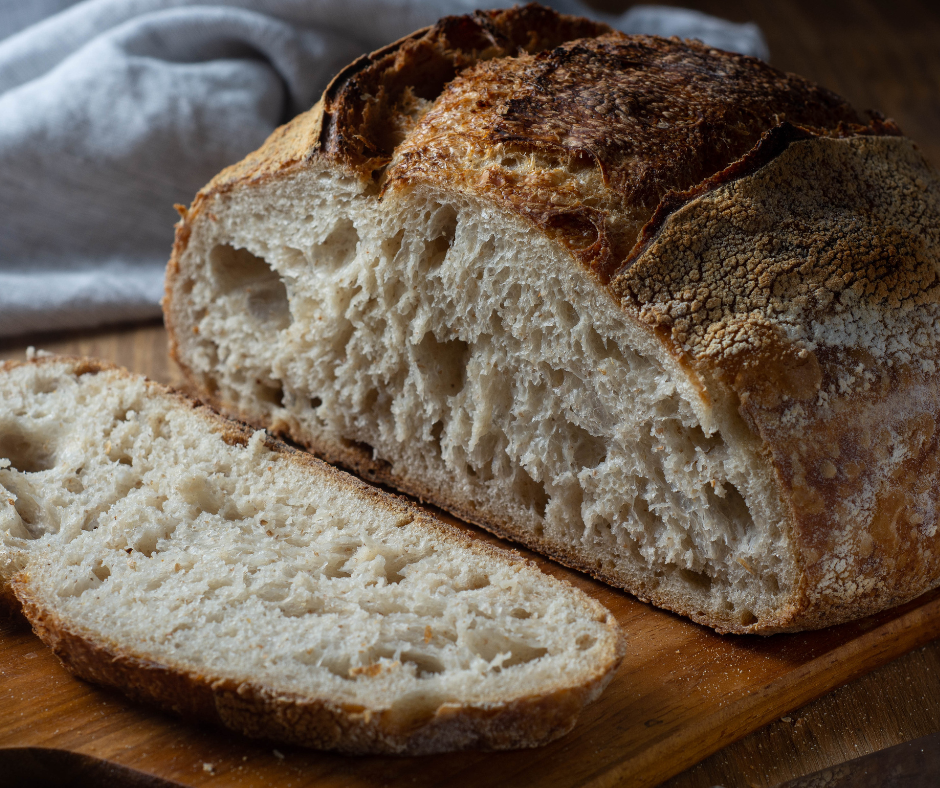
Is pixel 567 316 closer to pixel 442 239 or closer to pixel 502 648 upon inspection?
pixel 442 239

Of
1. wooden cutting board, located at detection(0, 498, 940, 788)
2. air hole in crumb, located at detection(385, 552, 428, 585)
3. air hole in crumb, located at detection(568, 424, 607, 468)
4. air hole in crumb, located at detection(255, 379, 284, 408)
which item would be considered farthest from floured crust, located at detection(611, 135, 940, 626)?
air hole in crumb, located at detection(255, 379, 284, 408)

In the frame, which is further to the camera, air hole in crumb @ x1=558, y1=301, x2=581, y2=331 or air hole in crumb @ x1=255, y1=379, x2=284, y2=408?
air hole in crumb @ x1=255, y1=379, x2=284, y2=408

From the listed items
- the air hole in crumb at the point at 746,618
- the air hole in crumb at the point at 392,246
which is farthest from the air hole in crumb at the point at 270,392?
the air hole in crumb at the point at 746,618

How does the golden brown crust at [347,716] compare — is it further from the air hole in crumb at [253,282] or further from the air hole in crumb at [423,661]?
the air hole in crumb at [253,282]

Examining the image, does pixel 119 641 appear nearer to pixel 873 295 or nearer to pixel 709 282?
pixel 709 282

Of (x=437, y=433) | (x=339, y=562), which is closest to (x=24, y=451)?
(x=339, y=562)

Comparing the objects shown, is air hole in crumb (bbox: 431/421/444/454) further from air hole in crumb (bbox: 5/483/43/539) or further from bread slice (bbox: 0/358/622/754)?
air hole in crumb (bbox: 5/483/43/539)

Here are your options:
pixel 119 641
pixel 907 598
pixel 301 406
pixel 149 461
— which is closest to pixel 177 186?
pixel 301 406
